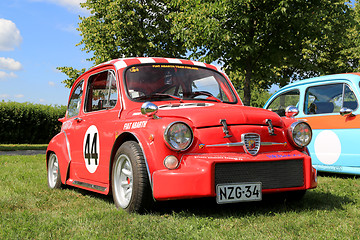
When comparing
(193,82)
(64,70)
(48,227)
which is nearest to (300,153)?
(193,82)

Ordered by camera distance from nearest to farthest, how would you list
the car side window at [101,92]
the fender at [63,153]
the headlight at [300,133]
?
the headlight at [300,133]
the car side window at [101,92]
the fender at [63,153]

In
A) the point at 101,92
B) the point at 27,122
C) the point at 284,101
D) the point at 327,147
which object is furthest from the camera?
the point at 27,122

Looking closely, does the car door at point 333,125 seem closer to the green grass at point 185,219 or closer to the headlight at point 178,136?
the green grass at point 185,219

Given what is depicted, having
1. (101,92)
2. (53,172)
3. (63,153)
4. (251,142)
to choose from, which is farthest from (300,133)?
(53,172)

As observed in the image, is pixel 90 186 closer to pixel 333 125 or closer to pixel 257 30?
pixel 333 125

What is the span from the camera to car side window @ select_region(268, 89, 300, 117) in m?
8.44

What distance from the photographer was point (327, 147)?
7.49 metres

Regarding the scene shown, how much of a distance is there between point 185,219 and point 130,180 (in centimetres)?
78

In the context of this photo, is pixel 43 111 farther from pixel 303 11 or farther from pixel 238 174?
pixel 238 174

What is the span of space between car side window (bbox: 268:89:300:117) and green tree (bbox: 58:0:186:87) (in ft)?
46.3

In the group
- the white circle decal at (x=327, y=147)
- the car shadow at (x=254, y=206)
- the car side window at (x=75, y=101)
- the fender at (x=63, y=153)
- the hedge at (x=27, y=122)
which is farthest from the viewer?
the hedge at (x=27, y=122)

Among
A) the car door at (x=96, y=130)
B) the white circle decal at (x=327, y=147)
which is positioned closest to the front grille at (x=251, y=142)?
the car door at (x=96, y=130)

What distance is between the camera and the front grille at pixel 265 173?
13.0ft

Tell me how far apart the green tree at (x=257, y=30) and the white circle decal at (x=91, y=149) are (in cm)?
904
